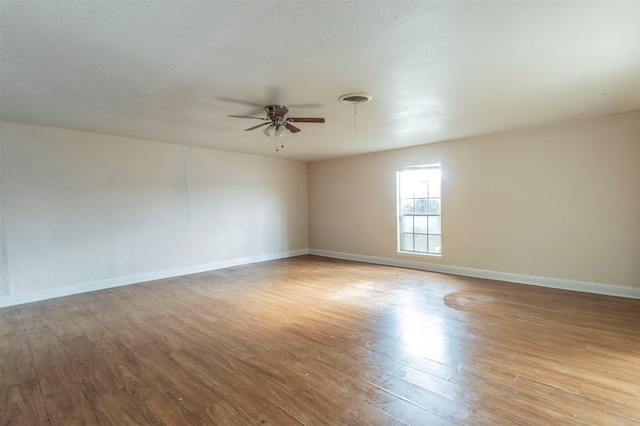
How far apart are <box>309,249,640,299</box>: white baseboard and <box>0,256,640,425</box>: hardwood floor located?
25cm

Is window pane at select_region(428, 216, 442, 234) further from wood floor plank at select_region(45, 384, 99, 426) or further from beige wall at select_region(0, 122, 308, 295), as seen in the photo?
wood floor plank at select_region(45, 384, 99, 426)

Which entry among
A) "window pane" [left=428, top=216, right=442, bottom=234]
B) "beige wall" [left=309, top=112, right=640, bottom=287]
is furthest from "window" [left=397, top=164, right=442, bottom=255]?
"beige wall" [left=309, top=112, right=640, bottom=287]

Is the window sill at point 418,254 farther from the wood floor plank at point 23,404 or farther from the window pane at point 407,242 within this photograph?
the wood floor plank at point 23,404

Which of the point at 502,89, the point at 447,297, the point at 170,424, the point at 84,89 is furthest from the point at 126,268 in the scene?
the point at 502,89

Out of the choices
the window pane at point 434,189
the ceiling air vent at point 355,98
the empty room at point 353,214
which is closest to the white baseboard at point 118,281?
the empty room at point 353,214

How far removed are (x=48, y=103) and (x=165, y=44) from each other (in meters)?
2.31

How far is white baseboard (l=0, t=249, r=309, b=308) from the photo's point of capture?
14.3 ft

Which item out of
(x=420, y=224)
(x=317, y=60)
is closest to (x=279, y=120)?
(x=317, y=60)

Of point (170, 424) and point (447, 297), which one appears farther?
point (447, 297)

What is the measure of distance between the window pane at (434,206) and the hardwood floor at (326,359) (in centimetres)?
187

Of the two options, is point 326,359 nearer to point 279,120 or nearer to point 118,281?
point 279,120

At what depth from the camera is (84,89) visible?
10.4ft

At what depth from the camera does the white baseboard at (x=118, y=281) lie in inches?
172

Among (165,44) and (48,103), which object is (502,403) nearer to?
(165,44)
